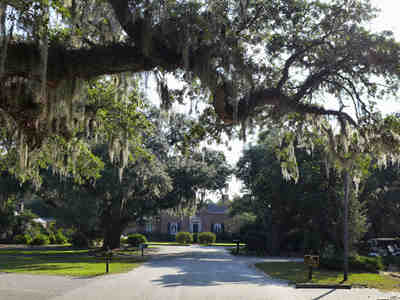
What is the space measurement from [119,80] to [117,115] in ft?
4.36

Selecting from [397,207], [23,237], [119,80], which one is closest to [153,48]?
[119,80]

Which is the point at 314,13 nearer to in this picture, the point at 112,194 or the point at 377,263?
the point at 377,263

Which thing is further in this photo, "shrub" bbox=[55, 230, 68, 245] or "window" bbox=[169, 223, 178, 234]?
"window" bbox=[169, 223, 178, 234]

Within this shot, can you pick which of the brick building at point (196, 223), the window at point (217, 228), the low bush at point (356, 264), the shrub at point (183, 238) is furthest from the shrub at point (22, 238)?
the window at point (217, 228)

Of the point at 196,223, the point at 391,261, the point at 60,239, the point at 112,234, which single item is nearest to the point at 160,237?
the point at 196,223

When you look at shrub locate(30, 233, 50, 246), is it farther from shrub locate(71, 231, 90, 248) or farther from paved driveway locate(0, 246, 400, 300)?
paved driveway locate(0, 246, 400, 300)

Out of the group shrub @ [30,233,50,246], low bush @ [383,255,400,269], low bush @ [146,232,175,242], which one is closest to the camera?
low bush @ [383,255,400,269]

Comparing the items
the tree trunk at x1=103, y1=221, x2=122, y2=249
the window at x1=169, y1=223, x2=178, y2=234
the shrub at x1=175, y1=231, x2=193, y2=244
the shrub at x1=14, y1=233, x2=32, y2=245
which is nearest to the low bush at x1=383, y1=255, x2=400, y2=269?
the tree trunk at x1=103, y1=221, x2=122, y2=249

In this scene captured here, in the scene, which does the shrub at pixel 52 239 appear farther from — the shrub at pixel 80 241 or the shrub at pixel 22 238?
the shrub at pixel 80 241

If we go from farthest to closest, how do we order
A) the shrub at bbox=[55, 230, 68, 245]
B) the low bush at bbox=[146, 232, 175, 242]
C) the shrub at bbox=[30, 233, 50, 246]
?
the low bush at bbox=[146, 232, 175, 242] → the shrub at bbox=[55, 230, 68, 245] → the shrub at bbox=[30, 233, 50, 246]

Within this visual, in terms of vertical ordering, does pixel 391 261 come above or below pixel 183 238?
below

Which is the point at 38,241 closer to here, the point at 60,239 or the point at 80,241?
the point at 80,241

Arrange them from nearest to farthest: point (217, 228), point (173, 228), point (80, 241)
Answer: point (80, 241) → point (173, 228) → point (217, 228)

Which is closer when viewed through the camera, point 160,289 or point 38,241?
point 160,289
